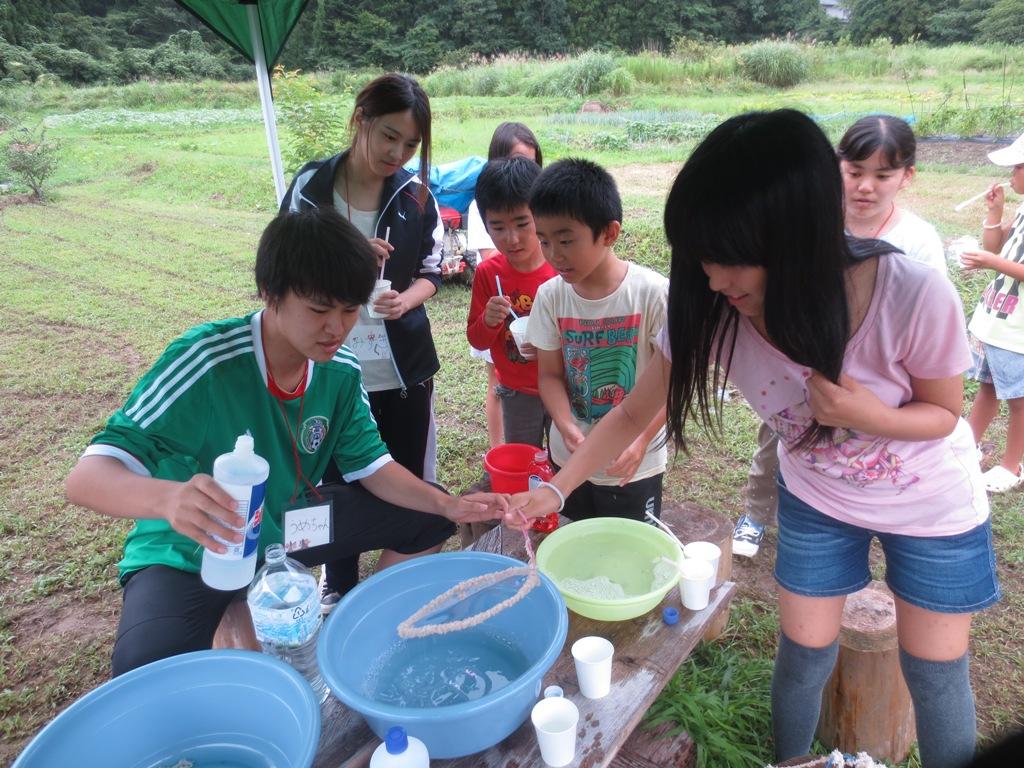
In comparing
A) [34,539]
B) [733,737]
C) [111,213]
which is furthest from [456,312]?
[111,213]

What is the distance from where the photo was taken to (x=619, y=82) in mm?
13383

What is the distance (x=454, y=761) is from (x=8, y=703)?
2077mm

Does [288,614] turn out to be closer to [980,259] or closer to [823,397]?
[823,397]

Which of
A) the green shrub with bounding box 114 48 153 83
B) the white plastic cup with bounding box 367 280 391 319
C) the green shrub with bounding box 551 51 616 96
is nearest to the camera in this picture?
the white plastic cup with bounding box 367 280 391 319

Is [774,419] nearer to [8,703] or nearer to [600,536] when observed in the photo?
[600,536]

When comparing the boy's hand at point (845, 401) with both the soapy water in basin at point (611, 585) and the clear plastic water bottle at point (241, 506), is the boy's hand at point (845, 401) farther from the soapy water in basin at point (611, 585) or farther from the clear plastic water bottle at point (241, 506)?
the clear plastic water bottle at point (241, 506)

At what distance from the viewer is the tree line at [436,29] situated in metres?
11.6

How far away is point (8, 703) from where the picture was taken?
2.31 metres

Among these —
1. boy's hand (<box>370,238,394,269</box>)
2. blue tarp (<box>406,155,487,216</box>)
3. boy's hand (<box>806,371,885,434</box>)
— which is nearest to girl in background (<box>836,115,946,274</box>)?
boy's hand (<box>806,371,885,434</box>)

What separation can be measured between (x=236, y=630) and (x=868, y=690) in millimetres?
1776

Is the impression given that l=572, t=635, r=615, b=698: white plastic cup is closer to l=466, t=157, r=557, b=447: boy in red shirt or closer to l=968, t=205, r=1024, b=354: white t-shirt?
l=466, t=157, r=557, b=447: boy in red shirt

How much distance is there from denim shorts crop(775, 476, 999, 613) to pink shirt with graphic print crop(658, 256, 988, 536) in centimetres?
4

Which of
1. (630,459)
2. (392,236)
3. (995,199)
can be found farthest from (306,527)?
(995,199)

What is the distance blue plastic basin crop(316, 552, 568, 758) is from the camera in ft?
3.59
